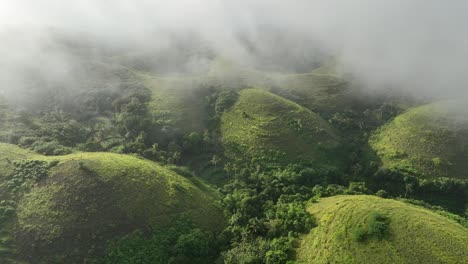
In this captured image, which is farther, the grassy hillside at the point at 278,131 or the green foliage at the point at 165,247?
the grassy hillside at the point at 278,131

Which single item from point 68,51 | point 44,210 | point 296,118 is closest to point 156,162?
point 44,210

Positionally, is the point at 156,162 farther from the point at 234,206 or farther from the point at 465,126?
the point at 465,126

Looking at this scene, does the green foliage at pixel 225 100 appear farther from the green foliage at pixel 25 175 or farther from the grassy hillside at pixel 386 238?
the grassy hillside at pixel 386 238

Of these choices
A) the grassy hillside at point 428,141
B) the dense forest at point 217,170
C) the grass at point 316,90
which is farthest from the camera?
the grass at point 316,90

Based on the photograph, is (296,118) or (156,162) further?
(296,118)

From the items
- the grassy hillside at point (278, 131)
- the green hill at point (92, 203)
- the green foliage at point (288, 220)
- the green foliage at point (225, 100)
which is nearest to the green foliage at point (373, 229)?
the green foliage at point (288, 220)

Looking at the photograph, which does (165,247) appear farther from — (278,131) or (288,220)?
(278,131)

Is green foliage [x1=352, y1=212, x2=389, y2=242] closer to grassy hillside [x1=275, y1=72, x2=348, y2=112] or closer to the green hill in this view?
the green hill
